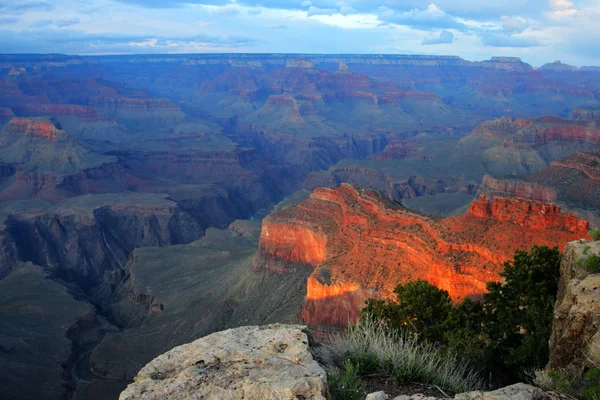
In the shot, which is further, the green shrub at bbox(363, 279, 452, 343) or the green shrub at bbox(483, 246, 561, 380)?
the green shrub at bbox(363, 279, 452, 343)

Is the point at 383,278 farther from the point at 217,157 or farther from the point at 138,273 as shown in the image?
the point at 217,157

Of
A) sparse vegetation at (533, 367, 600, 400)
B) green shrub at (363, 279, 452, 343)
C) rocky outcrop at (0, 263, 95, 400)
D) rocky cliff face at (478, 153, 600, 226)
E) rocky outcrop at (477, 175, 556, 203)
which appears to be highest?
sparse vegetation at (533, 367, 600, 400)

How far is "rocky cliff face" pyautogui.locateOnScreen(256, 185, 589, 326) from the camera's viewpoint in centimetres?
3416

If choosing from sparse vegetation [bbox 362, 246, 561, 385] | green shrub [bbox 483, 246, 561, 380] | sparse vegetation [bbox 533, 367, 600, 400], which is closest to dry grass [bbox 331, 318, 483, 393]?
sparse vegetation [bbox 533, 367, 600, 400]

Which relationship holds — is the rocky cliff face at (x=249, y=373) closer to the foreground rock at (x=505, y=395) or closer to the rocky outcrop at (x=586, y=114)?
the foreground rock at (x=505, y=395)

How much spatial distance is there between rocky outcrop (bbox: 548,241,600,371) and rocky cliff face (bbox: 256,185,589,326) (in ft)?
56.8

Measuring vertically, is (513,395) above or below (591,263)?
below

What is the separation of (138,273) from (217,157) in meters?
83.3

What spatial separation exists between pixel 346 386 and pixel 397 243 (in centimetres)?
2854

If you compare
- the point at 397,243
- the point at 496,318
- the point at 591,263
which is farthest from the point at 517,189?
the point at 591,263

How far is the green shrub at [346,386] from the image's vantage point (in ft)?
39.3

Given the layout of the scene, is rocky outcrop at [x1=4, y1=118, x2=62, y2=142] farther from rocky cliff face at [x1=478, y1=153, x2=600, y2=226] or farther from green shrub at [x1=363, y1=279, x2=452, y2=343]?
green shrub at [x1=363, y1=279, x2=452, y2=343]

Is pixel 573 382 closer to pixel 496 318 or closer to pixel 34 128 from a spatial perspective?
pixel 496 318

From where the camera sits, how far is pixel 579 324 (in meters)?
14.1
